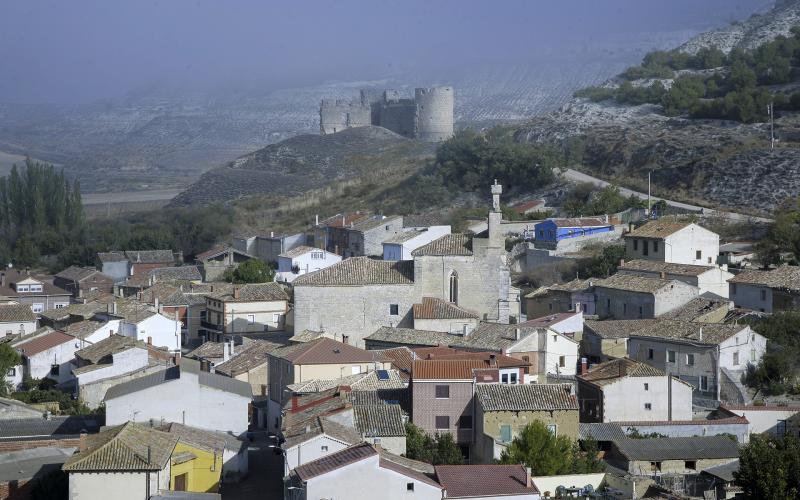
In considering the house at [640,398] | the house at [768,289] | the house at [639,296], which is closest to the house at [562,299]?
the house at [639,296]

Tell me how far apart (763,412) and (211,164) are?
10274 centimetres

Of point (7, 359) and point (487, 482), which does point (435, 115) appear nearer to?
point (7, 359)

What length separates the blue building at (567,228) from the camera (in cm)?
4512

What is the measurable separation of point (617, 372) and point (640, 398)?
2.86 feet

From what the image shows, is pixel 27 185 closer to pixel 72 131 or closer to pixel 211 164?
pixel 211 164

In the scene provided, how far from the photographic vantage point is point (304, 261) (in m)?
47.5

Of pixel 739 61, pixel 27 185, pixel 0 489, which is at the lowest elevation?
pixel 0 489

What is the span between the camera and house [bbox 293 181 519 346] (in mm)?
35312

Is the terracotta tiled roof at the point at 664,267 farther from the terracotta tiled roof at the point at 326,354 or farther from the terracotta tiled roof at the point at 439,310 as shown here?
the terracotta tiled roof at the point at 326,354

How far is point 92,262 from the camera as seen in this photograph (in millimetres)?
59062

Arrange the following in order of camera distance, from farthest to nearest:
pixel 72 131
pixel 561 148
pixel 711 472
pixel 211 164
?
pixel 72 131, pixel 211 164, pixel 561 148, pixel 711 472

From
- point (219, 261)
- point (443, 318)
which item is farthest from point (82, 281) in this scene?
point (443, 318)

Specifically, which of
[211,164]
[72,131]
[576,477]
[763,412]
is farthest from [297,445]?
[72,131]

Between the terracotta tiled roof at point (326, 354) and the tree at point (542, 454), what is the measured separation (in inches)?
257
